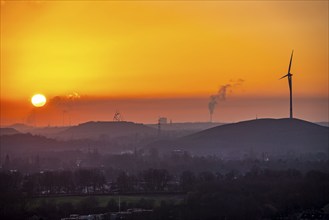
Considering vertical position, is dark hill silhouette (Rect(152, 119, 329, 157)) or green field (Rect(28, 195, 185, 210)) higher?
dark hill silhouette (Rect(152, 119, 329, 157))

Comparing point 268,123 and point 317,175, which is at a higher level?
point 268,123

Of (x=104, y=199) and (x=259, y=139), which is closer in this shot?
(x=104, y=199)

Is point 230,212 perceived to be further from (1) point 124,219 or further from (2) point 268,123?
(2) point 268,123

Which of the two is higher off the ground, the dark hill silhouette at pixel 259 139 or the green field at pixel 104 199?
the dark hill silhouette at pixel 259 139

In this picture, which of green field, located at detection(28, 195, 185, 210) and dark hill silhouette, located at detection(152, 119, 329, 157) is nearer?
green field, located at detection(28, 195, 185, 210)

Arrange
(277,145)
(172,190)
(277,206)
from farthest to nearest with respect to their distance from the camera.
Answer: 1. (277,145)
2. (172,190)
3. (277,206)

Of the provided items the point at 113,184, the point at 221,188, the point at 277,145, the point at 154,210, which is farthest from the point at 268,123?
the point at 154,210

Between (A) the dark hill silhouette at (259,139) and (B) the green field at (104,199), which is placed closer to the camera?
(B) the green field at (104,199)

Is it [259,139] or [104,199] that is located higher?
[259,139]
